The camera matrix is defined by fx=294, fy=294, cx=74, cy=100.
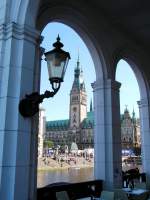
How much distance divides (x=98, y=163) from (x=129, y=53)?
4.04 metres

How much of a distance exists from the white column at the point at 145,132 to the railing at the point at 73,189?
3131mm

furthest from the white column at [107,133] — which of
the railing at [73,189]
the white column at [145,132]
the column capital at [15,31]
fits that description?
the column capital at [15,31]

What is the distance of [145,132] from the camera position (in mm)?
10969

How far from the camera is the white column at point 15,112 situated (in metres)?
4.52

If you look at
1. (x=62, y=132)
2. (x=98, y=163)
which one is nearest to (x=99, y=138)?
(x=98, y=163)

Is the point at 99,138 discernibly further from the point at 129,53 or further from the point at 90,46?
the point at 129,53

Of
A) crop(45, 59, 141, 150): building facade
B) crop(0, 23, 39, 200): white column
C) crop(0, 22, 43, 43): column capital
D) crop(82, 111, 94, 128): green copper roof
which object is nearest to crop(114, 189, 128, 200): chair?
crop(0, 23, 39, 200): white column

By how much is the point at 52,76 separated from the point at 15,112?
838 mm

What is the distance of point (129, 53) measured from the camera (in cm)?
1021

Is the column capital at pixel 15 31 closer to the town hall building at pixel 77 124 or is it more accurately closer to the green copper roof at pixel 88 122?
the town hall building at pixel 77 124

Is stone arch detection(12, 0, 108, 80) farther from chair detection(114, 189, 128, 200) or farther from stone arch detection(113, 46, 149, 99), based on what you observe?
chair detection(114, 189, 128, 200)

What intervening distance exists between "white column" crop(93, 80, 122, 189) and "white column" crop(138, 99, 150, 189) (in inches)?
95.7

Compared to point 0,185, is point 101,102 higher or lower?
higher

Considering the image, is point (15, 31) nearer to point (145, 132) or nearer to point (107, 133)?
point (107, 133)
